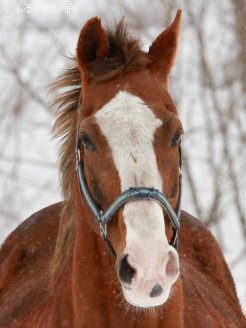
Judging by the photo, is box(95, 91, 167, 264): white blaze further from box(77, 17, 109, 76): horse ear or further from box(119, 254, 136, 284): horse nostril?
box(77, 17, 109, 76): horse ear

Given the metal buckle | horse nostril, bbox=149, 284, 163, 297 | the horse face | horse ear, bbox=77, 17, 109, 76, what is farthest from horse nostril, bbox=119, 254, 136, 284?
horse ear, bbox=77, 17, 109, 76

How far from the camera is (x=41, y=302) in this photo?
4.58m

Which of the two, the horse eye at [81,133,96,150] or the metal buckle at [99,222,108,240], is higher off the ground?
the horse eye at [81,133,96,150]

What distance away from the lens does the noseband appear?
3432 millimetres

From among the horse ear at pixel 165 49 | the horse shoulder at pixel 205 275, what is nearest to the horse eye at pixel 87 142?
the horse ear at pixel 165 49

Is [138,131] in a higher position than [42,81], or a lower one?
lower

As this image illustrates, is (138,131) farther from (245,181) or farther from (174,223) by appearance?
(245,181)

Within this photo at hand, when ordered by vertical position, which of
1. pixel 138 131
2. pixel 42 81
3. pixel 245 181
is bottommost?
pixel 245 181

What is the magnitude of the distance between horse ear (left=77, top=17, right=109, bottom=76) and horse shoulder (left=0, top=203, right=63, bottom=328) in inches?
56.7

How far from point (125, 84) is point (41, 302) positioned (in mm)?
1450

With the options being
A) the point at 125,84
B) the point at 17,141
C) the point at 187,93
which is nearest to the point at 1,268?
the point at 125,84

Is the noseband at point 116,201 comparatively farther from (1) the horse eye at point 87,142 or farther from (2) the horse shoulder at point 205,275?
(2) the horse shoulder at point 205,275

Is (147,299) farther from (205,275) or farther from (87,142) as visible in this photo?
(205,275)

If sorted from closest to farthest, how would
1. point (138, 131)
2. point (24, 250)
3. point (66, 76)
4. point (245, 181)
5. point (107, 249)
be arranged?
point (138, 131)
point (107, 249)
point (66, 76)
point (24, 250)
point (245, 181)
